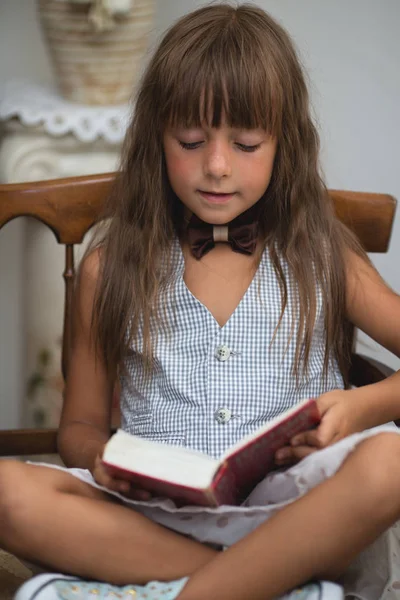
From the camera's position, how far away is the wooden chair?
4.58 ft

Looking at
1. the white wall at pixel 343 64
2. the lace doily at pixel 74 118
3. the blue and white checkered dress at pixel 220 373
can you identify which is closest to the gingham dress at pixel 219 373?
the blue and white checkered dress at pixel 220 373

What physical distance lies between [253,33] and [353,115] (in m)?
0.73

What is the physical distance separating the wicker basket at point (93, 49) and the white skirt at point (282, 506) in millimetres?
783

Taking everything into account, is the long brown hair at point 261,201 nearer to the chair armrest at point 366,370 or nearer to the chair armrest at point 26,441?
the chair armrest at point 366,370

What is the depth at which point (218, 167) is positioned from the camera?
3.92ft

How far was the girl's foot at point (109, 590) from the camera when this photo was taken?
1017 millimetres

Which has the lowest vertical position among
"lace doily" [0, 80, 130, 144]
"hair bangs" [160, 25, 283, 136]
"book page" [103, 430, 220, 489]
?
"book page" [103, 430, 220, 489]

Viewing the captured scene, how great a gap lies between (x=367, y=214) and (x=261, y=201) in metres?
→ 0.17

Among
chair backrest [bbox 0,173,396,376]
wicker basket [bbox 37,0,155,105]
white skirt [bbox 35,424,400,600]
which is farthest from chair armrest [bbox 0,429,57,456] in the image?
wicker basket [bbox 37,0,155,105]

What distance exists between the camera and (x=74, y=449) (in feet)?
4.23

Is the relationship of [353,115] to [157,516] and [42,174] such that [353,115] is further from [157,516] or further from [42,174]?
[157,516]

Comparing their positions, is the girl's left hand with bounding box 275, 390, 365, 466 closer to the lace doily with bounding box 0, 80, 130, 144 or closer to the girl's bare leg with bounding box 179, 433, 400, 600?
the girl's bare leg with bounding box 179, 433, 400, 600

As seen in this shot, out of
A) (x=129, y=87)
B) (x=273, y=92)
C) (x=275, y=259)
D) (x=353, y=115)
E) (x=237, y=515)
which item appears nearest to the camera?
(x=237, y=515)

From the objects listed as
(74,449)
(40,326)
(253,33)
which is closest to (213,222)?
(253,33)
